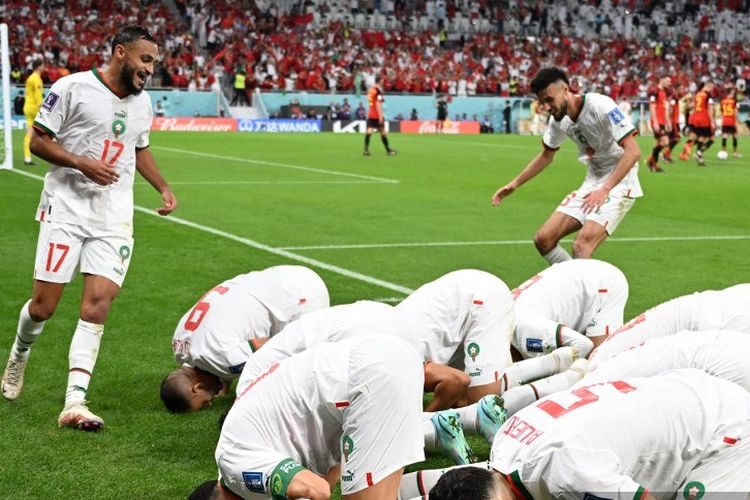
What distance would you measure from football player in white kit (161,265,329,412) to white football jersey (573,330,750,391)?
226cm

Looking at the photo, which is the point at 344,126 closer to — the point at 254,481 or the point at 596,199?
the point at 596,199

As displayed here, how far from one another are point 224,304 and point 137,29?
1633mm

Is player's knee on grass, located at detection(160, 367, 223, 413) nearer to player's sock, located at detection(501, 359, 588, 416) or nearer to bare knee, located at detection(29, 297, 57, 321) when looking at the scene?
bare knee, located at detection(29, 297, 57, 321)

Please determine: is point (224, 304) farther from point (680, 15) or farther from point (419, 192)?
point (680, 15)

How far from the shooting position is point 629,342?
5191 millimetres

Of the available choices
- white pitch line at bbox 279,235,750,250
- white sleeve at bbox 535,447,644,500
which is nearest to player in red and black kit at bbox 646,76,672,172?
white pitch line at bbox 279,235,750,250

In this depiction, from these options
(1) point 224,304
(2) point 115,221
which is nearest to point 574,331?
(1) point 224,304

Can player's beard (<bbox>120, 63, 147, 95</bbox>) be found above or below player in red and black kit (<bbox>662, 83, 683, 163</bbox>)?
above

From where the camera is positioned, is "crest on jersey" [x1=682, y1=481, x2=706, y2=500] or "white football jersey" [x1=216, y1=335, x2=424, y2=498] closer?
"crest on jersey" [x1=682, y1=481, x2=706, y2=500]

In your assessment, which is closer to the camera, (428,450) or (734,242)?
(428,450)

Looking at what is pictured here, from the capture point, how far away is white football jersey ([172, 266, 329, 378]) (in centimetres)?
589

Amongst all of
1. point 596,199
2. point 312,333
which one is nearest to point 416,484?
point 312,333

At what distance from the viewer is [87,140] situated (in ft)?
20.4

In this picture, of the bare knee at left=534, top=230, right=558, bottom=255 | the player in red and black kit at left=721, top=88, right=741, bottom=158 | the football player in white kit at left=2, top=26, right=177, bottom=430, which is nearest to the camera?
the football player in white kit at left=2, top=26, right=177, bottom=430
